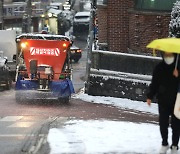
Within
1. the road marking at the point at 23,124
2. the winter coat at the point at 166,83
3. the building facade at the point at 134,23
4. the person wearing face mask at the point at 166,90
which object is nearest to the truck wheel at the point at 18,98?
the building facade at the point at 134,23

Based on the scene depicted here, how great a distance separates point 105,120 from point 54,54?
273 inches

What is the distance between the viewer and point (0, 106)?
1669cm

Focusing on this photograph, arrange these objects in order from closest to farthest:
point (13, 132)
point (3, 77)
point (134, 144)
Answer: point (134, 144)
point (13, 132)
point (3, 77)

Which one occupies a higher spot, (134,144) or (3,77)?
(134,144)

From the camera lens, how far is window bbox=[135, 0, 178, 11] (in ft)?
64.1

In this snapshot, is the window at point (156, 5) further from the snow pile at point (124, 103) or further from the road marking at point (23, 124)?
the road marking at point (23, 124)

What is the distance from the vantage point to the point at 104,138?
10133 millimetres

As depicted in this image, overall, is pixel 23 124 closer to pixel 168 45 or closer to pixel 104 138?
pixel 104 138

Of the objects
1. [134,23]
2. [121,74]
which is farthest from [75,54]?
[121,74]

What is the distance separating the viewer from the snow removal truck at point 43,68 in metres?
18.1

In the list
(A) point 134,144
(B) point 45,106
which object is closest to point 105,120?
(A) point 134,144

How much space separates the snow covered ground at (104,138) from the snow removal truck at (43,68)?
5.64m

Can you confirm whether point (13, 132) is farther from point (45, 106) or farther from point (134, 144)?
point (45, 106)

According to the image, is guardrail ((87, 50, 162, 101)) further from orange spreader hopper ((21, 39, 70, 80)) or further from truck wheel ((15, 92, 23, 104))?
truck wheel ((15, 92, 23, 104))
